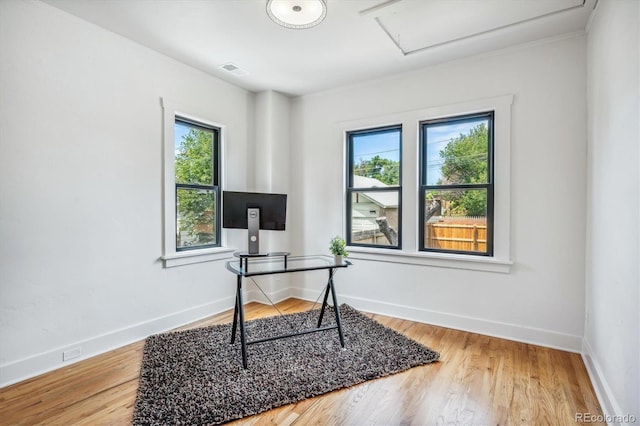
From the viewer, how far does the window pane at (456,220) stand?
3.31 meters

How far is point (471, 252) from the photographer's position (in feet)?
11.0

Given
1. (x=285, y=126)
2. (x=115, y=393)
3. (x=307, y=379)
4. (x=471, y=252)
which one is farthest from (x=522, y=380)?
(x=285, y=126)

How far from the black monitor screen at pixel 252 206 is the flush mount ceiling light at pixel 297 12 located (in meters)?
1.49

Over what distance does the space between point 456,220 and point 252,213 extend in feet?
6.83

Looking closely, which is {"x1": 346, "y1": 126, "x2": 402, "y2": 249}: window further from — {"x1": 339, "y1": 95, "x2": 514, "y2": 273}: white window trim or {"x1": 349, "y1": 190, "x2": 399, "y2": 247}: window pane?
{"x1": 339, "y1": 95, "x2": 514, "y2": 273}: white window trim

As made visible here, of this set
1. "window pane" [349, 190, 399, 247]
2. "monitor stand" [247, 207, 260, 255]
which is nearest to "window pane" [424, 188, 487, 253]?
"window pane" [349, 190, 399, 247]

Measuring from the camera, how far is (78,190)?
264cm

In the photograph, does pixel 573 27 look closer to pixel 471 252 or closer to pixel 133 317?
pixel 471 252

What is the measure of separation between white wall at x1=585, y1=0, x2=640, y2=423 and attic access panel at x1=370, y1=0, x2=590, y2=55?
8.9 inches

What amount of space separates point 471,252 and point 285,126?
275 centimetres

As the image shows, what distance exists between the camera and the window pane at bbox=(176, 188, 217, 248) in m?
3.51

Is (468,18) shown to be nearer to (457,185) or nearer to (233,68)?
(457,185)

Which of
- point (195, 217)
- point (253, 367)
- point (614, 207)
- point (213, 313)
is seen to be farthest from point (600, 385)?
point (195, 217)

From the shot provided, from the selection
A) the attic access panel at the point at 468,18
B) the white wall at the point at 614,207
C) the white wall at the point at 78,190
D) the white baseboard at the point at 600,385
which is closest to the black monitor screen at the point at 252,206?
the white wall at the point at 78,190
